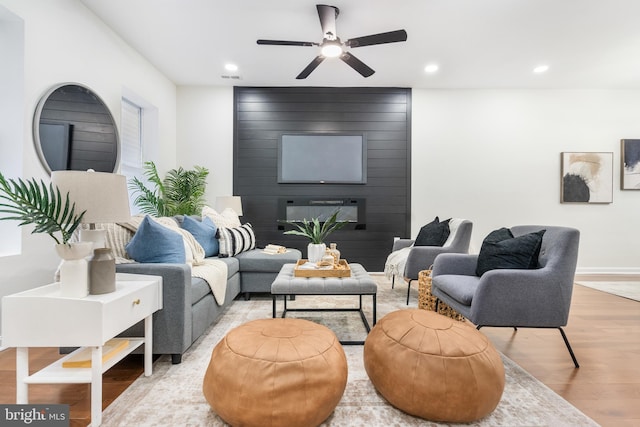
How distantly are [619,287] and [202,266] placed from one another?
4925 mm

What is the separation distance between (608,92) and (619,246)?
2.35 metres

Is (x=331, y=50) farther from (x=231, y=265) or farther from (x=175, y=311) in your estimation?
(x=175, y=311)

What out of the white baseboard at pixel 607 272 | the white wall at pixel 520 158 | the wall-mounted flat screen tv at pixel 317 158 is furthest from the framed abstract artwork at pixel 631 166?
the wall-mounted flat screen tv at pixel 317 158

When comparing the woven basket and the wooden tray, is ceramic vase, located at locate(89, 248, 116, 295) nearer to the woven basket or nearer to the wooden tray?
the wooden tray

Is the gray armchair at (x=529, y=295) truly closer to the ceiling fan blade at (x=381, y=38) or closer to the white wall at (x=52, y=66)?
the ceiling fan blade at (x=381, y=38)

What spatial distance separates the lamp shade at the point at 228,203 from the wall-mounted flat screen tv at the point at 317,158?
72 cm

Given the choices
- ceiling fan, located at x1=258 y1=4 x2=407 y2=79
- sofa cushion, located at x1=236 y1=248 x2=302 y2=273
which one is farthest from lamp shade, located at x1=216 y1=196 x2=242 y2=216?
ceiling fan, located at x1=258 y1=4 x2=407 y2=79

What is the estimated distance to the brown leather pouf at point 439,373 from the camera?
4.18ft

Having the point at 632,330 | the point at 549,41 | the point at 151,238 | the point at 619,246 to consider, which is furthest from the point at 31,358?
the point at 619,246

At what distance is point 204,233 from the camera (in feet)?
9.90

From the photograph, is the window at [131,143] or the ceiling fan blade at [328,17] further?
the window at [131,143]

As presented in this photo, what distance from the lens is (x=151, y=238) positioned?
1.95 meters

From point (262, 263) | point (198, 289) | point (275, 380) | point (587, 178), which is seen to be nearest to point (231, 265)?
point (262, 263)

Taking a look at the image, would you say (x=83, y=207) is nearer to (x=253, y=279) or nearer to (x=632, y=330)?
(x=253, y=279)
